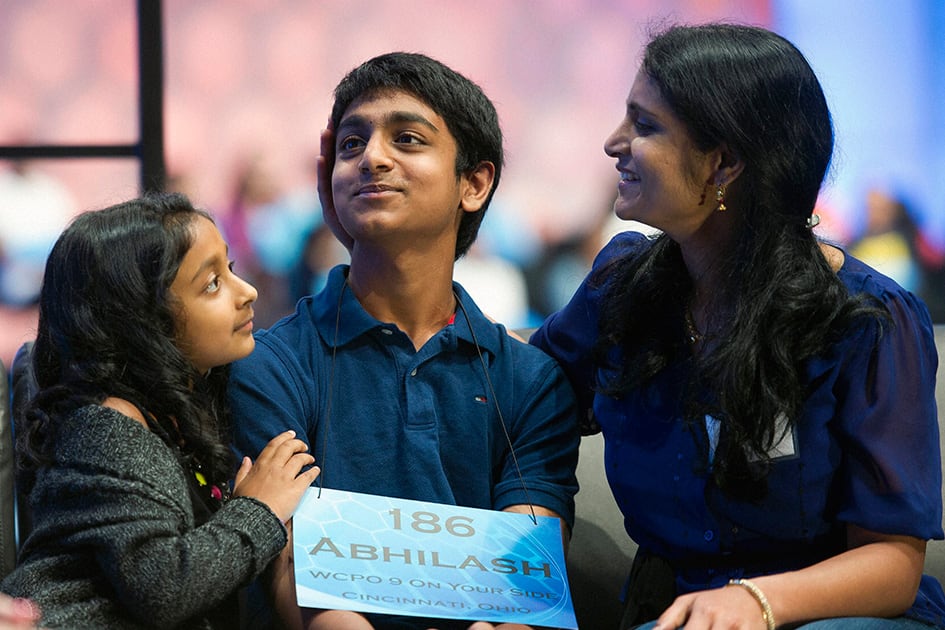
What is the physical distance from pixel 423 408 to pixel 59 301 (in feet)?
1.90

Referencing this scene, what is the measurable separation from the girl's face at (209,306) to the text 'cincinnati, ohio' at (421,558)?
1.08ft

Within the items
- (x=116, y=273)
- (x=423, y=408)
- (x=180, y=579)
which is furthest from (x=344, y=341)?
(x=180, y=579)

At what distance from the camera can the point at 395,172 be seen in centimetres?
210

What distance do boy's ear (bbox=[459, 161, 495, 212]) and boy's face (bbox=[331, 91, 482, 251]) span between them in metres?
0.04

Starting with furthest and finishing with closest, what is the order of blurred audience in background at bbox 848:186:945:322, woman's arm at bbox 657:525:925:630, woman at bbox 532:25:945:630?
blurred audience in background at bbox 848:186:945:322 < woman at bbox 532:25:945:630 < woman's arm at bbox 657:525:925:630

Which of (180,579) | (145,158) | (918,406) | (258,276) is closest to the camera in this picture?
(180,579)

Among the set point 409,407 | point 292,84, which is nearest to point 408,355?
point 409,407

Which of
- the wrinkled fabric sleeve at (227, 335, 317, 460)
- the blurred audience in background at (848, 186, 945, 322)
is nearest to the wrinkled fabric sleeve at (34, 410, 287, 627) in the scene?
the wrinkled fabric sleeve at (227, 335, 317, 460)

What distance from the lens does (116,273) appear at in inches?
72.8

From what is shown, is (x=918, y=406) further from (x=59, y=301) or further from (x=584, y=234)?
(x=584, y=234)

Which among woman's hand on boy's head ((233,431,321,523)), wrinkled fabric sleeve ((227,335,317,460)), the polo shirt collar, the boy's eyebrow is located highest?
the boy's eyebrow

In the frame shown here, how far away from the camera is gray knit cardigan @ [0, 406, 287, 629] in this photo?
167cm

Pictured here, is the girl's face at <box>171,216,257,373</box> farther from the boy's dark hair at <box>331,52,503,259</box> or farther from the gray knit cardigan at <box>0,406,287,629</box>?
the boy's dark hair at <box>331,52,503,259</box>

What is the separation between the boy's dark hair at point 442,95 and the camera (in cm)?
218
